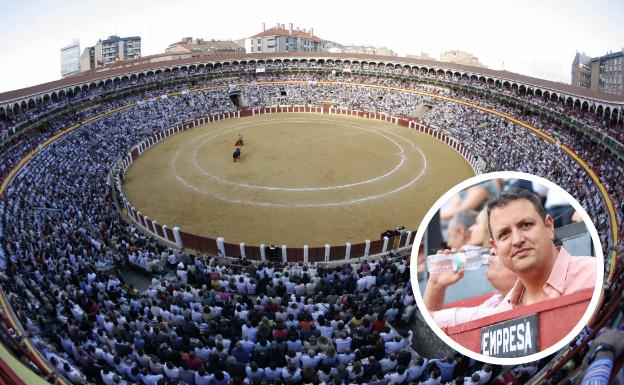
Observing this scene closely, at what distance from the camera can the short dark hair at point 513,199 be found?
4242mm

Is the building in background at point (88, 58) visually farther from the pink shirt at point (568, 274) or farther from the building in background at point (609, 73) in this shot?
the pink shirt at point (568, 274)

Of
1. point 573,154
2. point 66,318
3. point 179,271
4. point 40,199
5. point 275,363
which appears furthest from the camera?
point 573,154

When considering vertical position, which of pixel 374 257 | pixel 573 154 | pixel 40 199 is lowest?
pixel 374 257

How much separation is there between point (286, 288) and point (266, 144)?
28.0 m

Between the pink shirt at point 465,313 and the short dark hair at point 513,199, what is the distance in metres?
0.74

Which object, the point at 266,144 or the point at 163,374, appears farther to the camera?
the point at 266,144

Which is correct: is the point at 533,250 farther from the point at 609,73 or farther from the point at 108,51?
the point at 108,51

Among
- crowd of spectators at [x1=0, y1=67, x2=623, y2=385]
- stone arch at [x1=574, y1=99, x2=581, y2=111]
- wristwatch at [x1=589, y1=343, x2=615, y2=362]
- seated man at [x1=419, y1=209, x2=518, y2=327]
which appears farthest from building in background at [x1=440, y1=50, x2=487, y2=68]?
seated man at [x1=419, y1=209, x2=518, y2=327]

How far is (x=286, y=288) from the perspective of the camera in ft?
51.3

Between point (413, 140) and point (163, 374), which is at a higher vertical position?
point (413, 140)

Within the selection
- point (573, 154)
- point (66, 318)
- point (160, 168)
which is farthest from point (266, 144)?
point (66, 318)

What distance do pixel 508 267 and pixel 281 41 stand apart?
94.7 meters

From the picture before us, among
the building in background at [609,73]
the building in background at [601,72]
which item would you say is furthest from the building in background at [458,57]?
the building in background at [609,73]

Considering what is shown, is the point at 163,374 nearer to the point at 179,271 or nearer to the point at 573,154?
the point at 179,271
